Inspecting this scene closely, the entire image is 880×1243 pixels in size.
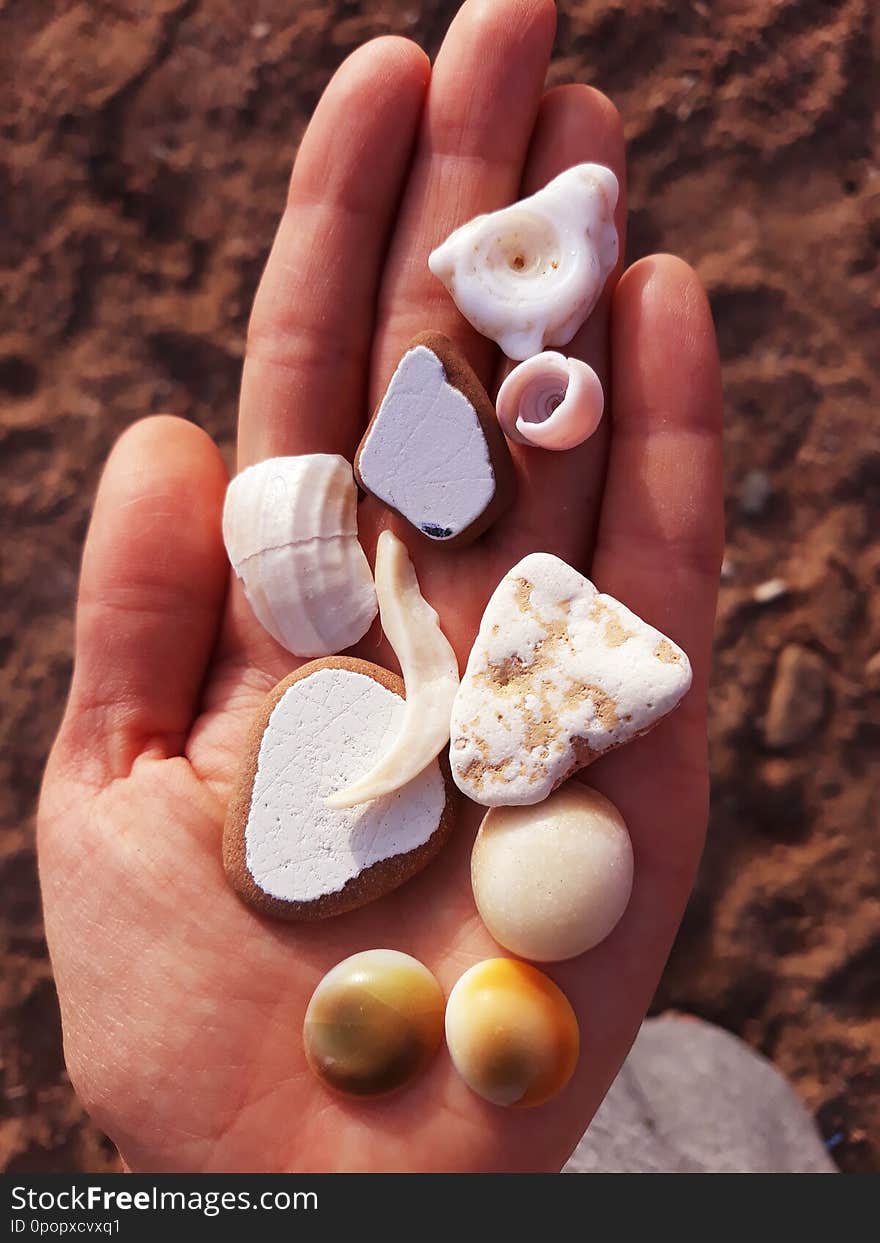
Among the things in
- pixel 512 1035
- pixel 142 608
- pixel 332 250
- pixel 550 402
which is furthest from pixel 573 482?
pixel 512 1035

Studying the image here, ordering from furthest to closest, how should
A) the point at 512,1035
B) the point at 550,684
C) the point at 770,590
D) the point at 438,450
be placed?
1. the point at 770,590
2. the point at 438,450
3. the point at 550,684
4. the point at 512,1035

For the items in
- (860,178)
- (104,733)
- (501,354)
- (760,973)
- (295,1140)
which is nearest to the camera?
(295,1140)

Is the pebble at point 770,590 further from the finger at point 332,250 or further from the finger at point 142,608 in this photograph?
the finger at point 142,608

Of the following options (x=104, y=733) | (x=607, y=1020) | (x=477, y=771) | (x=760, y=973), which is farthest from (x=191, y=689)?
(x=760, y=973)

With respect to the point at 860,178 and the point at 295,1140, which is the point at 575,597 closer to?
the point at 295,1140

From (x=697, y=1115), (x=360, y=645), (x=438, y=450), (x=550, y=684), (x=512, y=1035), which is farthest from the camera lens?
(x=697, y=1115)

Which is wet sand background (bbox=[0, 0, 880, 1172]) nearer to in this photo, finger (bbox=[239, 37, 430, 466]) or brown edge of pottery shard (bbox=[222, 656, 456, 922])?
finger (bbox=[239, 37, 430, 466])

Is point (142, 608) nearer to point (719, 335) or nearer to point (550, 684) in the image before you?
point (550, 684)
